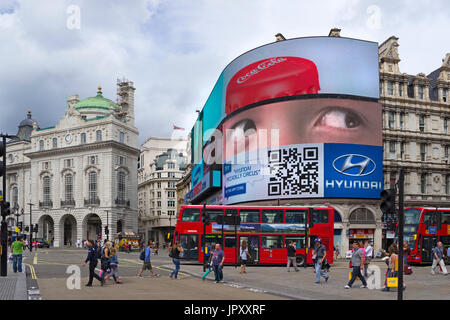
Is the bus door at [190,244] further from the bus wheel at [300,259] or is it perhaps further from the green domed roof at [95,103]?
the green domed roof at [95,103]

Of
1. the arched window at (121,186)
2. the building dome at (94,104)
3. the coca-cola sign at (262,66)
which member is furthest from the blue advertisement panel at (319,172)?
the building dome at (94,104)

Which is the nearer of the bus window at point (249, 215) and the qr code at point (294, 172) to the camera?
the bus window at point (249, 215)

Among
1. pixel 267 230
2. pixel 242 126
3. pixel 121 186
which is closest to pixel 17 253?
pixel 267 230

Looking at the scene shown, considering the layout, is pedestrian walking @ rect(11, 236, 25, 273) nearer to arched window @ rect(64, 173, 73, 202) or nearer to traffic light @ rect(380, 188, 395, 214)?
traffic light @ rect(380, 188, 395, 214)

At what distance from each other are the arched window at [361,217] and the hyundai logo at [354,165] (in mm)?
4047

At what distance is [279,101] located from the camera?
59.5m

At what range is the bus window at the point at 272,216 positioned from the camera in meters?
36.7

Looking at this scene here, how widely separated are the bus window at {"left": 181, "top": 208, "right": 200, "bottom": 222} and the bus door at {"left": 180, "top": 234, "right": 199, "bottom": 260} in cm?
112

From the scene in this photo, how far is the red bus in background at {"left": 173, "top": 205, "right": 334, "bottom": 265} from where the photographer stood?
120ft

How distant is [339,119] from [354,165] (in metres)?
5.05

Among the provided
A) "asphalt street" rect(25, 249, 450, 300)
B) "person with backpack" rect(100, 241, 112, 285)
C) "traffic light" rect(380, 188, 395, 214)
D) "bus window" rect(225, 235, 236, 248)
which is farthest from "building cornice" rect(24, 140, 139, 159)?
"traffic light" rect(380, 188, 395, 214)
